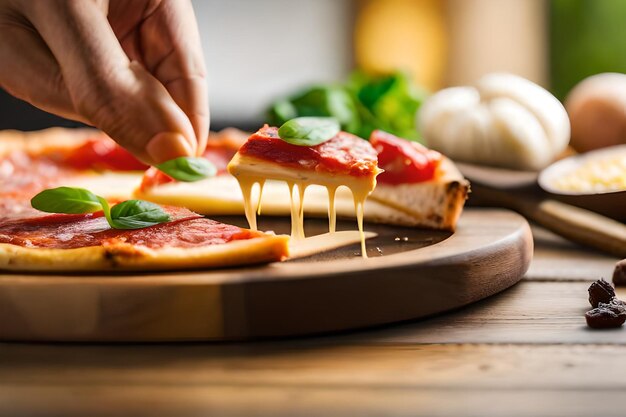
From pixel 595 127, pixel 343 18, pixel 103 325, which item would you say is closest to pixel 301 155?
pixel 103 325

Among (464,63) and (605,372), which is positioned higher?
(605,372)

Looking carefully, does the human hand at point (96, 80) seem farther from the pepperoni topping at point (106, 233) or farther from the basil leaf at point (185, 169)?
the pepperoni topping at point (106, 233)

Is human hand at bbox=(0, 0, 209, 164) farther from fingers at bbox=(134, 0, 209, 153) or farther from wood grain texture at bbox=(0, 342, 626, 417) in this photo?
wood grain texture at bbox=(0, 342, 626, 417)

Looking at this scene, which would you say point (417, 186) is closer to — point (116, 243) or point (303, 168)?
point (303, 168)

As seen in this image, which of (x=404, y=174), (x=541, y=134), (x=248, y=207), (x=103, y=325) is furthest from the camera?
(x=541, y=134)

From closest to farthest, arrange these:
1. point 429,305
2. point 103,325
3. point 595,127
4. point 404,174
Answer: point 103,325 → point 429,305 → point 404,174 → point 595,127

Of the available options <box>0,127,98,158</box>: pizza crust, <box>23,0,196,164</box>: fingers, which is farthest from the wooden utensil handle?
<box>0,127,98,158</box>: pizza crust

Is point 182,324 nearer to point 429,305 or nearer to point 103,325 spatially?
point 103,325

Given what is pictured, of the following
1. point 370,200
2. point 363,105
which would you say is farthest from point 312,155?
point 363,105
